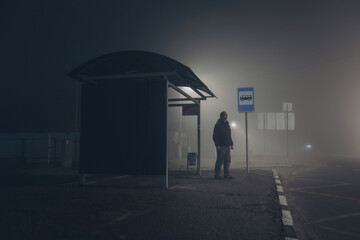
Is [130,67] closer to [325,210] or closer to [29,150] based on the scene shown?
[325,210]

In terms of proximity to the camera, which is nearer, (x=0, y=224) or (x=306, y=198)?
(x=0, y=224)

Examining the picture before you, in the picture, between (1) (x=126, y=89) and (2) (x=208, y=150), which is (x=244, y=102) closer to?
(1) (x=126, y=89)

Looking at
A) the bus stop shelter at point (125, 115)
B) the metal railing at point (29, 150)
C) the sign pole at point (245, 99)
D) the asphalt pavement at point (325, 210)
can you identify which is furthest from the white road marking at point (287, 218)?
the metal railing at point (29, 150)

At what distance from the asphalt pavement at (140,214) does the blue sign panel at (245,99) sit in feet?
16.6

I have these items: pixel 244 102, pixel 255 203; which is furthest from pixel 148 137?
pixel 244 102

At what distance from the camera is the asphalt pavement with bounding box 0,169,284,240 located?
3504mm

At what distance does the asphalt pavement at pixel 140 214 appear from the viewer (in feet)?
11.5

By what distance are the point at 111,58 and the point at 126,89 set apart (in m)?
0.83

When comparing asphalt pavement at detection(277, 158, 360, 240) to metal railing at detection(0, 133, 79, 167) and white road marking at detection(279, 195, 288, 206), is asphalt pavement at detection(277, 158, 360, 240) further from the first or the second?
metal railing at detection(0, 133, 79, 167)

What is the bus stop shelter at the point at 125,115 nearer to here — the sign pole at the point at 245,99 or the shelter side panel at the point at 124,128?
the shelter side panel at the point at 124,128

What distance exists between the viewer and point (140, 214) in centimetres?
443

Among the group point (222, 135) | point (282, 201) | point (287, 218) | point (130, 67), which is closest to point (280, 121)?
point (222, 135)

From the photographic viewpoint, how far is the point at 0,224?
3.86 meters

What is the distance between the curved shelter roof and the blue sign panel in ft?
12.5
